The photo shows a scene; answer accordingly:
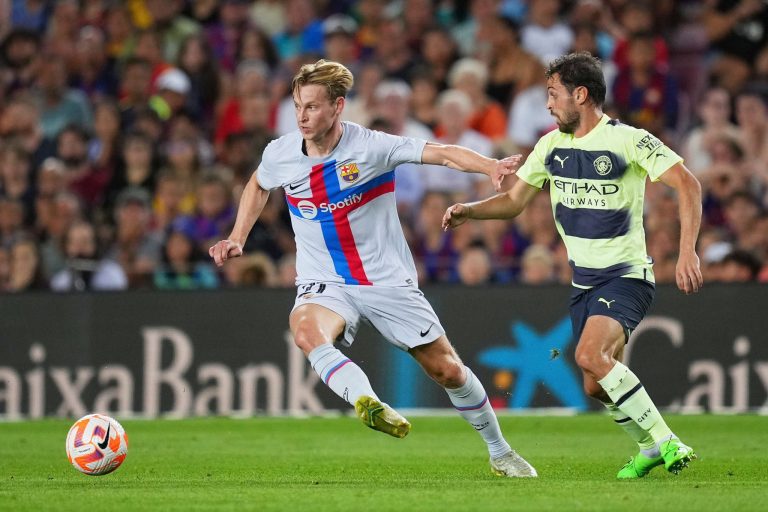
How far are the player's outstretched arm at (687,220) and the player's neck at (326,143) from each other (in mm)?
2021

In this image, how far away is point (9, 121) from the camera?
18.7 meters

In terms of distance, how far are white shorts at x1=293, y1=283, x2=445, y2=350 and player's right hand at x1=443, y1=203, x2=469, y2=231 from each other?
0.51m

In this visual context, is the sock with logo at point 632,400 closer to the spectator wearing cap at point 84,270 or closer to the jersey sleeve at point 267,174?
the jersey sleeve at point 267,174

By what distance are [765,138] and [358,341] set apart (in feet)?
17.3

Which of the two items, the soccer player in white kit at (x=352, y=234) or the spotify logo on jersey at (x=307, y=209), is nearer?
the soccer player in white kit at (x=352, y=234)

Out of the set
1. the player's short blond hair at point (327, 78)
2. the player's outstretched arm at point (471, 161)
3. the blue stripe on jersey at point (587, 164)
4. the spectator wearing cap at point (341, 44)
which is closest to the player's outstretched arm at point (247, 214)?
the player's short blond hair at point (327, 78)

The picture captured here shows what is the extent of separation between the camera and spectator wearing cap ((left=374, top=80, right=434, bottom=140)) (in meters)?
16.6

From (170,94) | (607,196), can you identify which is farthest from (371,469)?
(170,94)

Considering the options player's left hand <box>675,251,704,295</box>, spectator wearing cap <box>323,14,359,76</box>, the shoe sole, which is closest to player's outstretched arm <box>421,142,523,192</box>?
player's left hand <box>675,251,704,295</box>

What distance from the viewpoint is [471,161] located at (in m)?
8.39

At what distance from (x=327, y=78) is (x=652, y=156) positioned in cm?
201

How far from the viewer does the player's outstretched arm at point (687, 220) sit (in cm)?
810

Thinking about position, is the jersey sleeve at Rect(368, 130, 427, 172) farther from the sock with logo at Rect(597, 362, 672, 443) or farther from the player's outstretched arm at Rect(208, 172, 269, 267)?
the sock with logo at Rect(597, 362, 672, 443)

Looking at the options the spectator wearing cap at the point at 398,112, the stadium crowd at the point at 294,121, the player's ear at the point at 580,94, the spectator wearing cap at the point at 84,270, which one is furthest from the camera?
the spectator wearing cap at the point at 398,112
